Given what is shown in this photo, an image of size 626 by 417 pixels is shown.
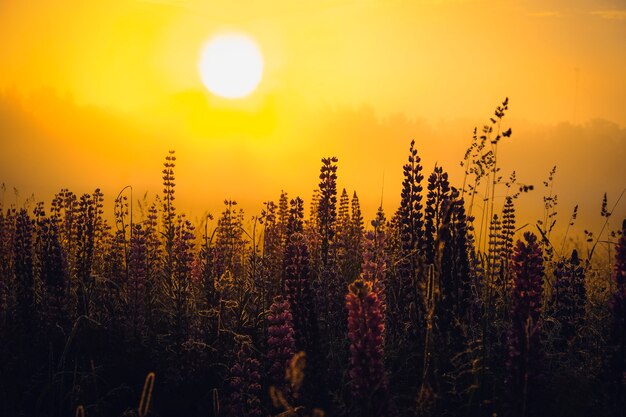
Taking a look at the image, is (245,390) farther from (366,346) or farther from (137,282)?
(137,282)

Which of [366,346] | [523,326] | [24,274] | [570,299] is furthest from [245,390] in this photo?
[570,299]

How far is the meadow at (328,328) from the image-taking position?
430 centimetres

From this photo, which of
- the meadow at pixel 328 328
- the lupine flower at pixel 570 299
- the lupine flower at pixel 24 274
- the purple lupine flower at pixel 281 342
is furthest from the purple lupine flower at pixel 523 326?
the lupine flower at pixel 24 274

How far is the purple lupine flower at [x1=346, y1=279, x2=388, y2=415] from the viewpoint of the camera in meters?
3.75

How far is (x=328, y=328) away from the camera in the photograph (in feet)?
19.9

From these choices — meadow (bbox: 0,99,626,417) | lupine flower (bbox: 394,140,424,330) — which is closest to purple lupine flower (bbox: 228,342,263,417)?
meadow (bbox: 0,99,626,417)

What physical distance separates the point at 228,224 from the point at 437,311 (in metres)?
4.16

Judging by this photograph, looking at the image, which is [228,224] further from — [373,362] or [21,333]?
[373,362]

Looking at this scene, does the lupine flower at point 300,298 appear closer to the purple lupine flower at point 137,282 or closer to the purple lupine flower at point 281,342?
the purple lupine flower at point 281,342

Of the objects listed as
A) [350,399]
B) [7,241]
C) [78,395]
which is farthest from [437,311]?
[7,241]

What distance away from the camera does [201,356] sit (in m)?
5.69

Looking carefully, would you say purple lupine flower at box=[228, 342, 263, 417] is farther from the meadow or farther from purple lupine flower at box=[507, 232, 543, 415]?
purple lupine flower at box=[507, 232, 543, 415]

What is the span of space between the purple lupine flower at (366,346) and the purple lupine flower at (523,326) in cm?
92

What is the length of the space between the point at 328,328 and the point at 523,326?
2.20 m
